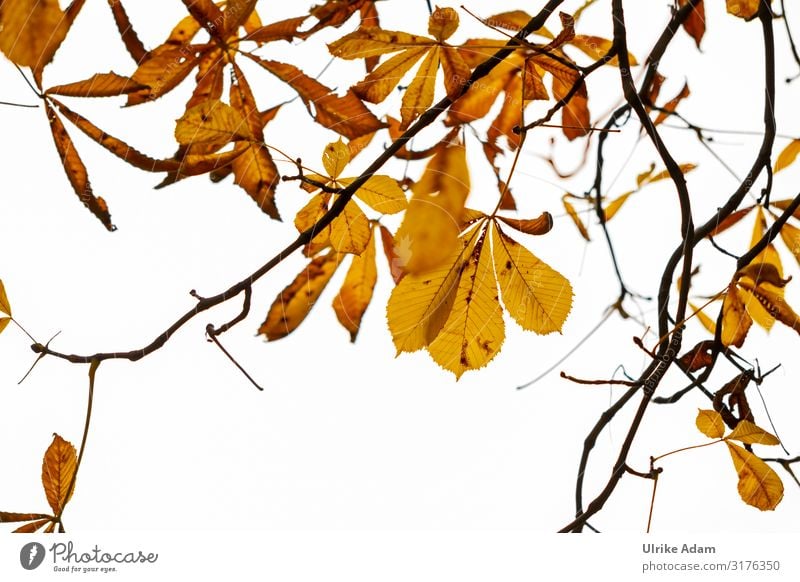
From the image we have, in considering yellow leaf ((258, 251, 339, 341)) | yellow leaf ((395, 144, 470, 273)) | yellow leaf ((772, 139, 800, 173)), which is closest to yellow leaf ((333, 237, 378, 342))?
yellow leaf ((258, 251, 339, 341))

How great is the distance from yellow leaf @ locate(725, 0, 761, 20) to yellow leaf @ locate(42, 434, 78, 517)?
393mm

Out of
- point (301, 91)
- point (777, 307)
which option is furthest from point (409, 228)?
point (777, 307)

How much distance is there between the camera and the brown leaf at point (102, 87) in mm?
294

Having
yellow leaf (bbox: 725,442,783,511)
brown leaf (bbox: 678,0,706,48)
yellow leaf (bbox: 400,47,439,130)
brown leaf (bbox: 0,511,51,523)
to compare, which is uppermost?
brown leaf (bbox: 678,0,706,48)

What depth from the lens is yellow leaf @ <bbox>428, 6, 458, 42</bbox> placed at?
0.27m

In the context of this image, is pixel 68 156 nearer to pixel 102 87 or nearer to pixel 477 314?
pixel 102 87

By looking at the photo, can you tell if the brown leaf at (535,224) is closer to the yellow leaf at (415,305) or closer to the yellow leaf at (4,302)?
the yellow leaf at (415,305)

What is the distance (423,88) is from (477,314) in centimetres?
10

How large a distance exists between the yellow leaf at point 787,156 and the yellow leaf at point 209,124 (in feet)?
0.96

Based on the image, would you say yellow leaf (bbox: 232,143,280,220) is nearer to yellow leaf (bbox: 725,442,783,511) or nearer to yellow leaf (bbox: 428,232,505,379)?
yellow leaf (bbox: 428,232,505,379)

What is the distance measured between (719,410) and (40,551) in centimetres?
36

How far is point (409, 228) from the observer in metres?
0.22

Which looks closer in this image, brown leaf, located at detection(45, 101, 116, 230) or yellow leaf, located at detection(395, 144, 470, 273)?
yellow leaf, located at detection(395, 144, 470, 273)

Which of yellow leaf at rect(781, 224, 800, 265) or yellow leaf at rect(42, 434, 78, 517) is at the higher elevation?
yellow leaf at rect(781, 224, 800, 265)
